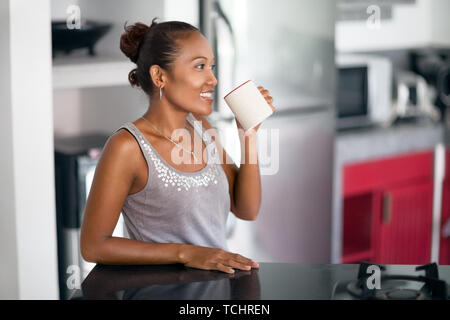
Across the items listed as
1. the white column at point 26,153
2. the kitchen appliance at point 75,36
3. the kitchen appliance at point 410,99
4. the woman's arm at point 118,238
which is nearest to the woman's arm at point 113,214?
the woman's arm at point 118,238

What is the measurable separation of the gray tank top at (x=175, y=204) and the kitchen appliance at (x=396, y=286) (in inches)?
17.5

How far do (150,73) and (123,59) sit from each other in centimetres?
80

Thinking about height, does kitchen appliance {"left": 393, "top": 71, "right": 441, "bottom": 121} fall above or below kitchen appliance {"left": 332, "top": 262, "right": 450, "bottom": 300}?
above

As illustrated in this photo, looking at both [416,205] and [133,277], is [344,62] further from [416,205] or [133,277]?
[133,277]

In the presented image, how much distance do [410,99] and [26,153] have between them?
2.24m

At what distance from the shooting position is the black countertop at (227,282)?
40.3 inches

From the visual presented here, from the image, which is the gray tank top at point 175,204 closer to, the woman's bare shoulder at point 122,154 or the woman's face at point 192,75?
the woman's bare shoulder at point 122,154

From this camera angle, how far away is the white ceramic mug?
1.29 metres

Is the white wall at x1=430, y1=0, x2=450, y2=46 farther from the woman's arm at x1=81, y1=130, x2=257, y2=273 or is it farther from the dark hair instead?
the woman's arm at x1=81, y1=130, x2=257, y2=273

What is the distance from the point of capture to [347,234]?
3.42 metres

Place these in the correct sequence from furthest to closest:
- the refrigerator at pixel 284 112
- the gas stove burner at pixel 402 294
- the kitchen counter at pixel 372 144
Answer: the kitchen counter at pixel 372 144 < the refrigerator at pixel 284 112 < the gas stove burner at pixel 402 294

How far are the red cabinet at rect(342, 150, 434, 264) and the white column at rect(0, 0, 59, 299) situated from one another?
63.4 inches

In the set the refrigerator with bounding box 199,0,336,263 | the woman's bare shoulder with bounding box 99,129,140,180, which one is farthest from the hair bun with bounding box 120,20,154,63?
the refrigerator with bounding box 199,0,336,263

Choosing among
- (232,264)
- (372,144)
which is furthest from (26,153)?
(372,144)
